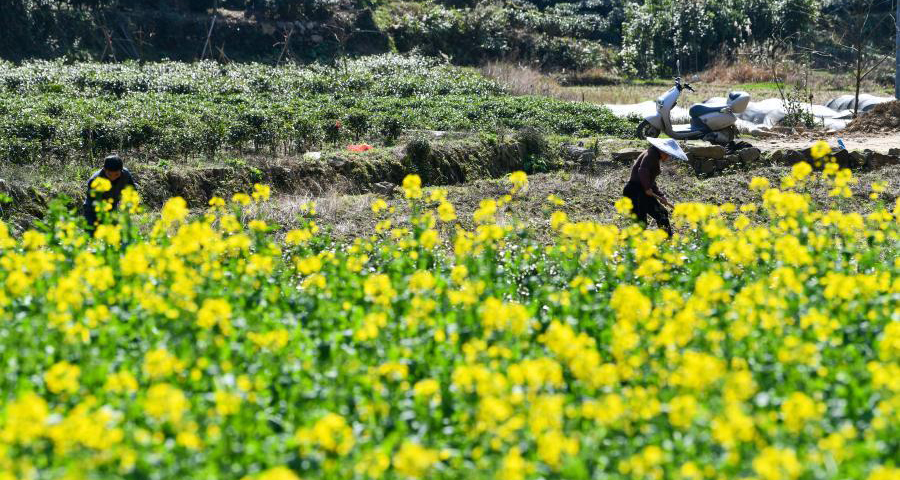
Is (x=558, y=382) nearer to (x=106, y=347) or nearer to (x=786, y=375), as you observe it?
(x=786, y=375)

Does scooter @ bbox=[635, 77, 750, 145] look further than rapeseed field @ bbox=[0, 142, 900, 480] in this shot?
Yes

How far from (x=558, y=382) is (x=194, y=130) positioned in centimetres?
831

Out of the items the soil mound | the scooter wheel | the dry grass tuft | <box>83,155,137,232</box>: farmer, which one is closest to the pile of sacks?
the soil mound

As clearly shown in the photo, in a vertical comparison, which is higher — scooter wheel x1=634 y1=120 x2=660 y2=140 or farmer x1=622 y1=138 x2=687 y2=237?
farmer x1=622 y1=138 x2=687 y2=237

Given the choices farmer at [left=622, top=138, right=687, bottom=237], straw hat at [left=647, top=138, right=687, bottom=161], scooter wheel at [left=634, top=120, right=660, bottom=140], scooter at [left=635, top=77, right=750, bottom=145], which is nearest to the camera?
straw hat at [left=647, top=138, right=687, bottom=161]

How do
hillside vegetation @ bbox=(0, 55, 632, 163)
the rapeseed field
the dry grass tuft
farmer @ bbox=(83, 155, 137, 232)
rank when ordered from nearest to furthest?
the rapeseed field < farmer @ bbox=(83, 155, 137, 232) < hillside vegetation @ bbox=(0, 55, 632, 163) < the dry grass tuft

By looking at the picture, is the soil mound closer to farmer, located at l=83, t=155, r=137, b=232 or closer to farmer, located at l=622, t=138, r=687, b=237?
farmer, located at l=622, t=138, r=687, b=237

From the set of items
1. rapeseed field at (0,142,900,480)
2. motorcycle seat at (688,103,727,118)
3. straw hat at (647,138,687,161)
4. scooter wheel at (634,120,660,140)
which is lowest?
scooter wheel at (634,120,660,140)

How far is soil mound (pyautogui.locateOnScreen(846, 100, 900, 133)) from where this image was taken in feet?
49.5

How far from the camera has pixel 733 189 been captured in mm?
11250

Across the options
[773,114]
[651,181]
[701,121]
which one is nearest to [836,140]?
[701,121]

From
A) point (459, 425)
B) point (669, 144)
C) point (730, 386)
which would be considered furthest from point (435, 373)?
point (669, 144)

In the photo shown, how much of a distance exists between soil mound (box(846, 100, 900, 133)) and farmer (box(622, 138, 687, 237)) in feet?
26.1

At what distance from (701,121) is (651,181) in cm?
561
